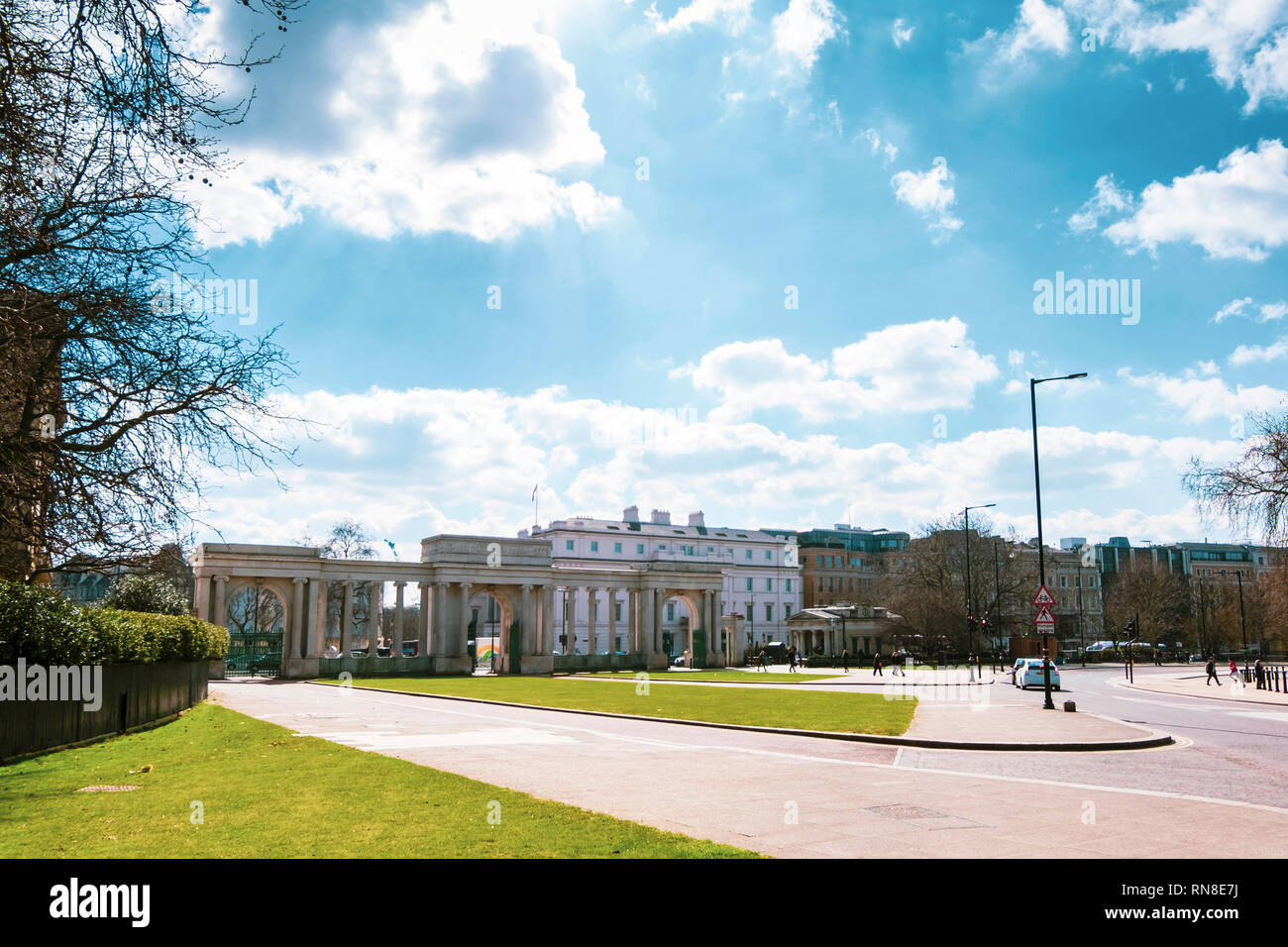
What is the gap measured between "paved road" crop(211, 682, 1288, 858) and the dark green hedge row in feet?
15.7

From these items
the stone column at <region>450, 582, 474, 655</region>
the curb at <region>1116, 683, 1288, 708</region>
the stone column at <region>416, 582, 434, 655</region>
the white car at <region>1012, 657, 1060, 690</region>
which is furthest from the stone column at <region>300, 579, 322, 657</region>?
the curb at <region>1116, 683, 1288, 708</region>

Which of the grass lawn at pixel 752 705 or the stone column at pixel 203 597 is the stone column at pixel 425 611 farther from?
the grass lawn at pixel 752 705

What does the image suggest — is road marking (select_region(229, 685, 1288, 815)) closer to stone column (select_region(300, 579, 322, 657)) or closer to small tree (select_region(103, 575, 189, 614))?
small tree (select_region(103, 575, 189, 614))

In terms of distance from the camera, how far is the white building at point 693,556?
119000 mm

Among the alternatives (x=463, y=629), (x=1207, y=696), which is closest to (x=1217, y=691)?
(x=1207, y=696)

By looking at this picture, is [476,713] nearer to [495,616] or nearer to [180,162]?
[180,162]

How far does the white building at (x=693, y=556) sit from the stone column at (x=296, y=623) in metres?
44.3

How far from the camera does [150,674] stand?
26.2m

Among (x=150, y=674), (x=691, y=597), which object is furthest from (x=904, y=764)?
(x=691, y=597)

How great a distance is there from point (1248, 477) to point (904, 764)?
101ft

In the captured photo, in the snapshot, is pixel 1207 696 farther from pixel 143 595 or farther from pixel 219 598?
pixel 219 598

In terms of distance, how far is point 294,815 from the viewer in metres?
10.3

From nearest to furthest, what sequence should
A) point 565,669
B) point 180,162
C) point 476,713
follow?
1. point 180,162
2. point 476,713
3. point 565,669
